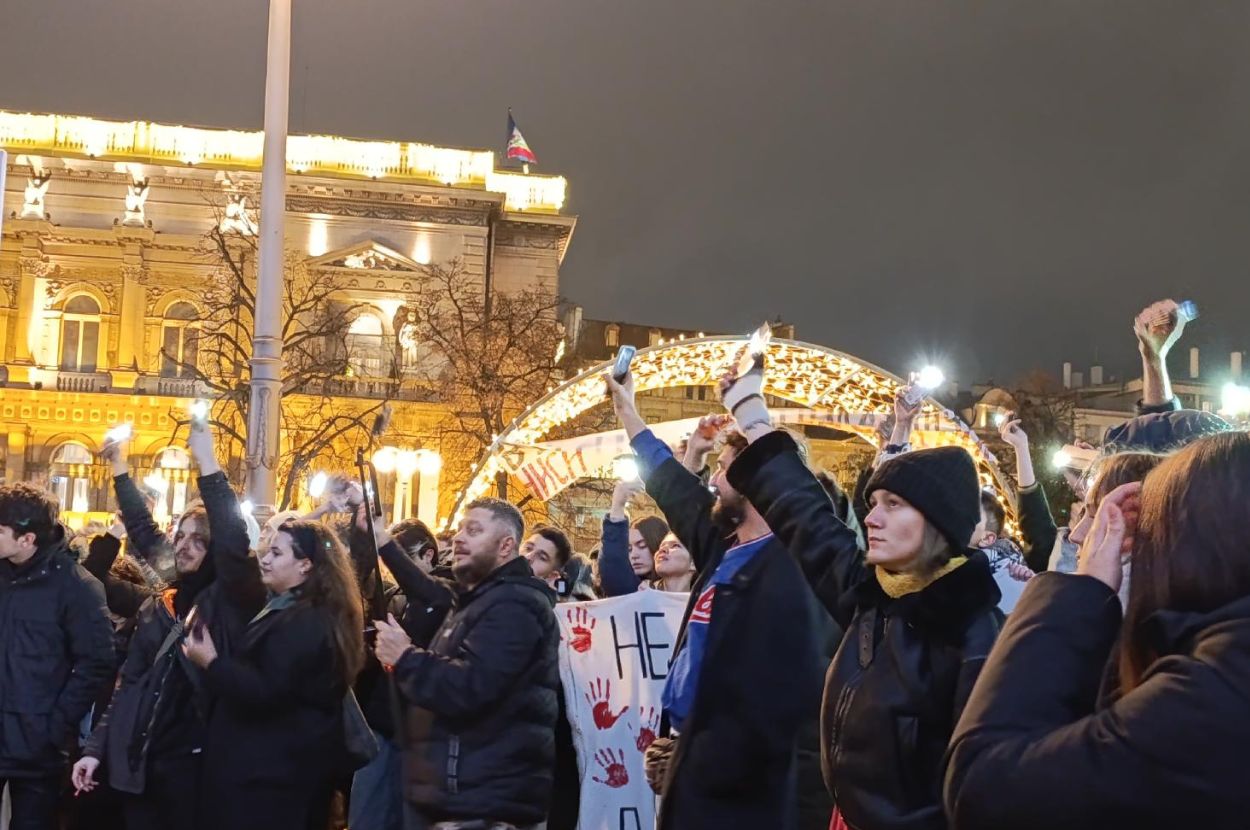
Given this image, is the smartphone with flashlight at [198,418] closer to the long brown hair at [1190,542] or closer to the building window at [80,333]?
the long brown hair at [1190,542]

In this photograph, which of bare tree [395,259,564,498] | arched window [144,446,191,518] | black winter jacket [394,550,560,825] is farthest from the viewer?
arched window [144,446,191,518]

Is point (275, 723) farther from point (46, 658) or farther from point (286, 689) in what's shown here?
point (46, 658)

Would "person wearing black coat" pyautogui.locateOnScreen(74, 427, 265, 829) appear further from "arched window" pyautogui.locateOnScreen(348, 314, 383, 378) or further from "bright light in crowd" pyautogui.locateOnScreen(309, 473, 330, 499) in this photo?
"arched window" pyautogui.locateOnScreen(348, 314, 383, 378)

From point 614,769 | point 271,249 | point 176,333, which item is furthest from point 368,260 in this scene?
point 614,769

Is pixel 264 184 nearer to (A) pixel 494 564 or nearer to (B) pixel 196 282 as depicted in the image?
(A) pixel 494 564

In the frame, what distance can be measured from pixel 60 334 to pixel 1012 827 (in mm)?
54603

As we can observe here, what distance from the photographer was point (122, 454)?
789 cm

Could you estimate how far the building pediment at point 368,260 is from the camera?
170 feet

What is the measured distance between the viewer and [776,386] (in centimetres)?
1630

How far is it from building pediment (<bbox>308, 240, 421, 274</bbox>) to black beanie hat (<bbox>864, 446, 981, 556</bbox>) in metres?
49.0

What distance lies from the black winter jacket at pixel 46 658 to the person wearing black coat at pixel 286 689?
124 centimetres

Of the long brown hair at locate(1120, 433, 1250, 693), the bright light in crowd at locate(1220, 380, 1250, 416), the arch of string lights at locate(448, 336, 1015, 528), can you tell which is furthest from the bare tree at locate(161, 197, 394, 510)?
the long brown hair at locate(1120, 433, 1250, 693)

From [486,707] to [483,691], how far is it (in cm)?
12

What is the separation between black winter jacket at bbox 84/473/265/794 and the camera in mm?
6625
